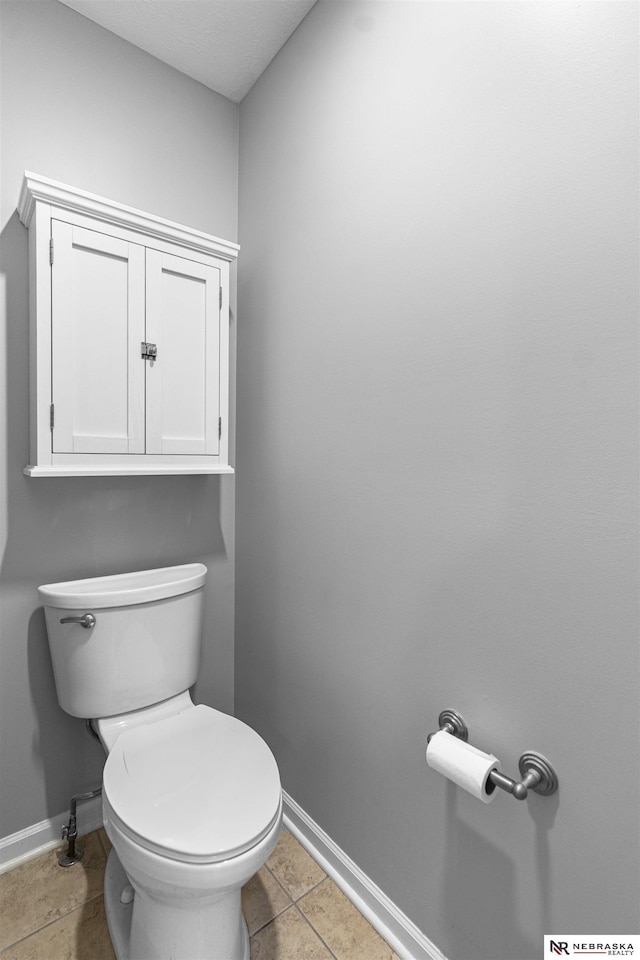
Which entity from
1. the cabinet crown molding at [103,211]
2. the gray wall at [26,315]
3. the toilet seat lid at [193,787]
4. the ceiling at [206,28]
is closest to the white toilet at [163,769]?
the toilet seat lid at [193,787]

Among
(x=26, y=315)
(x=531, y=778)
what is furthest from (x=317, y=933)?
(x=26, y=315)

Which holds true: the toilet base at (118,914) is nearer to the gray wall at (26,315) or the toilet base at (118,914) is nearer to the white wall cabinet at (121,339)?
the gray wall at (26,315)

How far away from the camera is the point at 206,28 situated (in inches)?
57.6

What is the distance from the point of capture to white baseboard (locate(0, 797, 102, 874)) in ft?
4.58

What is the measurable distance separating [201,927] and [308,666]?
620 millimetres

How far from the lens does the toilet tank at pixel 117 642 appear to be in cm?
132

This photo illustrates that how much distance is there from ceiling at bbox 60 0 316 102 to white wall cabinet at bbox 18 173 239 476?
0.61 meters

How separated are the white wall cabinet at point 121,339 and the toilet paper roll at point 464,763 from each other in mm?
992

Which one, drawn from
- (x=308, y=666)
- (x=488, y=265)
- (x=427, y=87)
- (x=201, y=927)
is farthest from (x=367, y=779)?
(x=427, y=87)

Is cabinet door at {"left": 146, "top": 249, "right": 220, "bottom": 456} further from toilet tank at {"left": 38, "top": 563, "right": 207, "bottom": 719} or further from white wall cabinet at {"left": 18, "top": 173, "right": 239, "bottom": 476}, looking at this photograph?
toilet tank at {"left": 38, "top": 563, "right": 207, "bottom": 719}

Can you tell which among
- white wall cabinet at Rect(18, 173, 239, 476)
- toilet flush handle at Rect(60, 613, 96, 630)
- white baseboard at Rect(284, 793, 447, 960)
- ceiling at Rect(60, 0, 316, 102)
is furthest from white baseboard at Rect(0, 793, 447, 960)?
ceiling at Rect(60, 0, 316, 102)

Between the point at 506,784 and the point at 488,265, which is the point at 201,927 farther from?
the point at 488,265

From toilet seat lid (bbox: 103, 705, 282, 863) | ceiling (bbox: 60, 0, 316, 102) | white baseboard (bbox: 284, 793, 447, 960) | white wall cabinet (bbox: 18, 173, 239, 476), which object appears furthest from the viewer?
ceiling (bbox: 60, 0, 316, 102)

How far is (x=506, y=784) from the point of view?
2.79 ft
